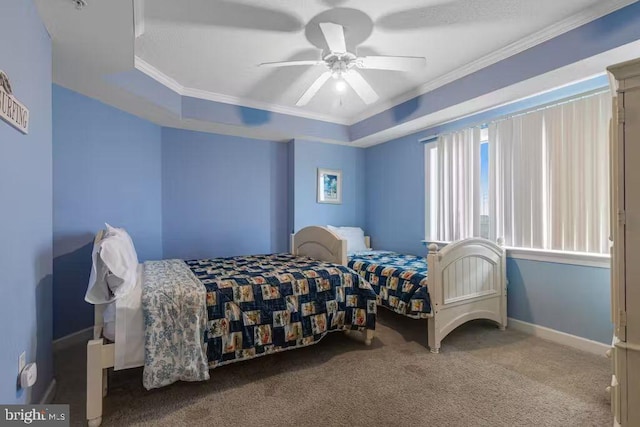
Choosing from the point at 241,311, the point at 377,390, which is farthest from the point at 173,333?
the point at 377,390

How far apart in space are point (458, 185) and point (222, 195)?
2874mm

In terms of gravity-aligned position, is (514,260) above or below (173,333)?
above

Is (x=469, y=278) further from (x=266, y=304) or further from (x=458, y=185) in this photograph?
(x=266, y=304)

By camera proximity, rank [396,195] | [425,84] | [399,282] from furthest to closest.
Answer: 1. [396,195]
2. [425,84]
3. [399,282]

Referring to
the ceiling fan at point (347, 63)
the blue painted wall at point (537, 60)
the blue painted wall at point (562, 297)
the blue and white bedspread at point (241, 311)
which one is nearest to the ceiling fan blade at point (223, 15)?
the ceiling fan at point (347, 63)

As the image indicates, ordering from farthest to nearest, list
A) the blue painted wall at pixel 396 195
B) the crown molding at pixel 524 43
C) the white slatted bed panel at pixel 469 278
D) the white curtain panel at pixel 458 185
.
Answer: the blue painted wall at pixel 396 195 → the white curtain panel at pixel 458 185 → the white slatted bed panel at pixel 469 278 → the crown molding at pixel 524 43

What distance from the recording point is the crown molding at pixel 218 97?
9.46 feet

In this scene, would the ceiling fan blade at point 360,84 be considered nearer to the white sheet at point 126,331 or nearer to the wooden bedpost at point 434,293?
the wooden bedpost at point 434,293

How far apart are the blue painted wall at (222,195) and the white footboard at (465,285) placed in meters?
2.42

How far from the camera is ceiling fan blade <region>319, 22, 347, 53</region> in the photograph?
1.86 m

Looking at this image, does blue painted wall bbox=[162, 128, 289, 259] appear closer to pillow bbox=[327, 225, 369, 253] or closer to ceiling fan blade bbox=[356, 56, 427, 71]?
Result: pillow bbox=[327, 225, 369, 253]

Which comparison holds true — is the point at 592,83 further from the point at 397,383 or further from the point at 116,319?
the point at 116,319

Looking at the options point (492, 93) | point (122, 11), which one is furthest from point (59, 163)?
point (492, 93)

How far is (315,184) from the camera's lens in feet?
14.5
